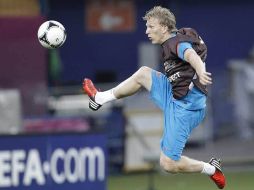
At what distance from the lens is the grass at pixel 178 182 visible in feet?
60.5

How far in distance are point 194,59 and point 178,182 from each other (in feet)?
22.7

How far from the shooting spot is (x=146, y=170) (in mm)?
20391

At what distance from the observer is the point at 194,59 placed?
12.5 meters

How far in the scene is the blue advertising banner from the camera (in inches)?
593

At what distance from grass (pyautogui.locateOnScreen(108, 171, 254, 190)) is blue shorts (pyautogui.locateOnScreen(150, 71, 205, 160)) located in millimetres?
4728

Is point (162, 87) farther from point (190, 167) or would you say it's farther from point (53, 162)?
point (53, 162)

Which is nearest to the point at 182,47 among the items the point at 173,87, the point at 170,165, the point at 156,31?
the point at 156,31

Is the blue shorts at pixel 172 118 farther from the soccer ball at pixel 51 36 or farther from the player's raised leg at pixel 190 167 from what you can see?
the soccer ball at pixel 51 36

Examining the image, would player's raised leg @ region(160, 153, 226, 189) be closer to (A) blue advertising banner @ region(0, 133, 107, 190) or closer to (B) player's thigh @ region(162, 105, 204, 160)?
(B) player's thigh @ region(162, 105, 204, 160)

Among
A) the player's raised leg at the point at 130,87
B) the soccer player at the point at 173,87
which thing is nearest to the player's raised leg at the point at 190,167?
the soccer player at the point at 173,87

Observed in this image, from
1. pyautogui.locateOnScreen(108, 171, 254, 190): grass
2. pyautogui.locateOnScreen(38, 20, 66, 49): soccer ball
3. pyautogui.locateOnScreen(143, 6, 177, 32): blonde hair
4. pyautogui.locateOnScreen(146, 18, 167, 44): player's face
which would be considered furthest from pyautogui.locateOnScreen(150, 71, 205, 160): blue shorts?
pyautogui.locateOnScreen(108, 171, 254, 190): grass

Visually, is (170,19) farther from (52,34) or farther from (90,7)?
(90,7)

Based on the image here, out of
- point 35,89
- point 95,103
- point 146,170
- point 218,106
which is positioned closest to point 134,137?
point 146,170

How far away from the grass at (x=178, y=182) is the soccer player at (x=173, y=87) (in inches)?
184
